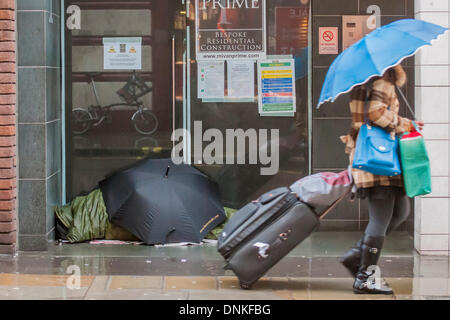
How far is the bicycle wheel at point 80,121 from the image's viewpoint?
874 centimetres

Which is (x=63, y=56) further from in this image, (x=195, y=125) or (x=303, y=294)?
(x=303, y=294)

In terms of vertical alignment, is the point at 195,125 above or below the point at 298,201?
above

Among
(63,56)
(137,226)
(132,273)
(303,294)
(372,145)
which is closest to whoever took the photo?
(372,145)

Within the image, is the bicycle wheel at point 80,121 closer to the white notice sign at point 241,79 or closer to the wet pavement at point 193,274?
the wet pavement at point 193,274

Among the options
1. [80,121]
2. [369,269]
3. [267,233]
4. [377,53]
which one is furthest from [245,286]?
[80,121]

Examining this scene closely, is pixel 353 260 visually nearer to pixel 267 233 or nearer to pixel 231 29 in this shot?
pixel 267 233

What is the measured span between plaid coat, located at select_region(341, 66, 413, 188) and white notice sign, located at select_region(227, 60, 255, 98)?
8.38 ft

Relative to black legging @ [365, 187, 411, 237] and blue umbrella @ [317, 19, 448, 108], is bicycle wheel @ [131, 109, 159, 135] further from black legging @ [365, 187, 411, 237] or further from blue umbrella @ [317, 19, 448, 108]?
black legging @ [365, 187, 411, 237]

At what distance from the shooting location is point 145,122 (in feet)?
28.8

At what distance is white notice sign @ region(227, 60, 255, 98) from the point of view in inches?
343

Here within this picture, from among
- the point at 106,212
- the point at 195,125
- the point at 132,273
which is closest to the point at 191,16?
the point at 195,125

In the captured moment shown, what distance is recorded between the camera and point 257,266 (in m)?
6.33

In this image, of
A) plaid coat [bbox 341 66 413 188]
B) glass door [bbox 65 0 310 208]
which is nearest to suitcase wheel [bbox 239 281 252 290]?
plaid coat [bbox 341 66 413 188]

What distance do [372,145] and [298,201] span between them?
2.34 ft
